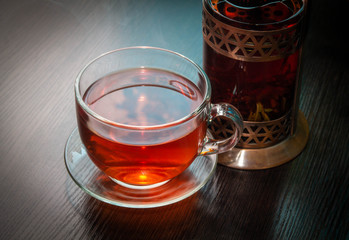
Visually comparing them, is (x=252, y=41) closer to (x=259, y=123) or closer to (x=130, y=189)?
(x=259, y=123)

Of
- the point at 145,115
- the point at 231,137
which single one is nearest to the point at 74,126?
the point at 145,115

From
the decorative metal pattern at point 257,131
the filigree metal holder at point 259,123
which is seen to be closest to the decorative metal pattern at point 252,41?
the filigree metal holder at point 259,123

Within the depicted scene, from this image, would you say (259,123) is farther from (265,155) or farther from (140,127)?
(140,127)

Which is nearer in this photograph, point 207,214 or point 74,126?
point 207,214

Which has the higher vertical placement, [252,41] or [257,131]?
[252,41]

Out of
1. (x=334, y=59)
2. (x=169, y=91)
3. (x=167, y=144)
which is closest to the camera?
(x=167, y=144)

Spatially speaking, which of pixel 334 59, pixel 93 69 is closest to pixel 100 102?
pixel 93 69

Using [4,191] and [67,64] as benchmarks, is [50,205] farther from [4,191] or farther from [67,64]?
[67,64]
